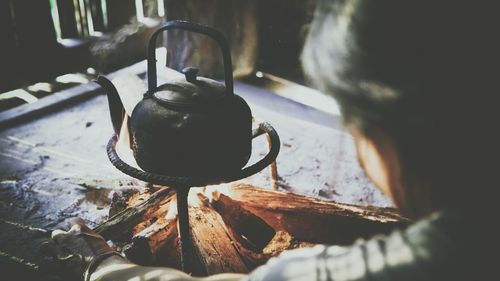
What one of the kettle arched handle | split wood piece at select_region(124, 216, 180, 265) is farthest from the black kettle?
split wood piece at select_region(124, 216, 180, 265)

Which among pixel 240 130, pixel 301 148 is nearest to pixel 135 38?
pixel 301 148

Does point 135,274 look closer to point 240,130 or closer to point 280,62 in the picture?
point 240,130

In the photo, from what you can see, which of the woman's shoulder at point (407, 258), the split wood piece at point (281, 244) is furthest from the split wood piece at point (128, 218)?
the woman's shoulder at point (407, 258)

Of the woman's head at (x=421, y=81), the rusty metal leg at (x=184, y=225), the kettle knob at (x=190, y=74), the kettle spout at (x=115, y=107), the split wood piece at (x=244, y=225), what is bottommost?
the split wood piece at (x=244, y=225)

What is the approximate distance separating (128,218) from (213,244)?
61 cm

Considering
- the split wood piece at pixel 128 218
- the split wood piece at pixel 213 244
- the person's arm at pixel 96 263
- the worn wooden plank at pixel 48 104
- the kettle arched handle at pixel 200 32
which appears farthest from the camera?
the worn wooden plank at pixel 48 104

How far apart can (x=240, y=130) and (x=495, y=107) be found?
1.54 meters

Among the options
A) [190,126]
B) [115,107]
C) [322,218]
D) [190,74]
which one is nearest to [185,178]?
[190,126]

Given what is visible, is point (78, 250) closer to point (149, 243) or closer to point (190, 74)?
point (149, 243)

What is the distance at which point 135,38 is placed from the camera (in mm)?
8086

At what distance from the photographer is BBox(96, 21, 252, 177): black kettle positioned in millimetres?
2266

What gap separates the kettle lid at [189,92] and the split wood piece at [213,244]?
→ 43.3 inches

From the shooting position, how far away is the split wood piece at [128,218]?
10.0 feet

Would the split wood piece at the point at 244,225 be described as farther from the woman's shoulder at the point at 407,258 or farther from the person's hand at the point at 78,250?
the woman's shoulder at the point at 407,258
